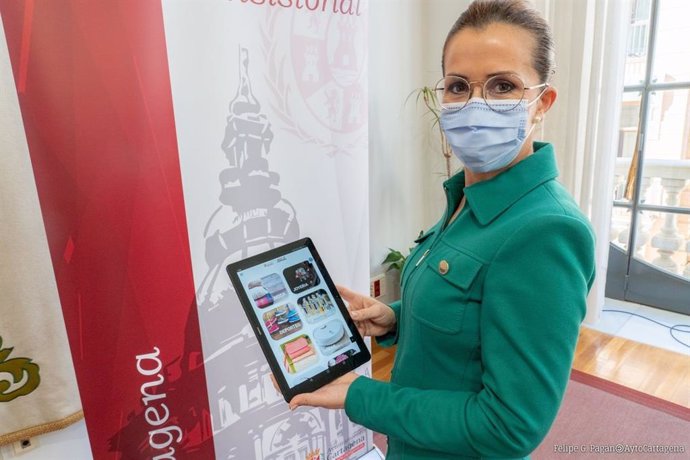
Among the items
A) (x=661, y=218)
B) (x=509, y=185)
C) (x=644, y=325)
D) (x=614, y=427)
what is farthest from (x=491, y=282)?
(x=661, y=218)

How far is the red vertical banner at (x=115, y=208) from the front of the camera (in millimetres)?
1009

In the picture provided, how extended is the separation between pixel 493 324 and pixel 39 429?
1.10 meters

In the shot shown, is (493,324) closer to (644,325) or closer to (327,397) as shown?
(327,397)

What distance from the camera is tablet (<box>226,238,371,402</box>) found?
0.95 m

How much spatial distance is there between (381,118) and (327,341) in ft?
5.73

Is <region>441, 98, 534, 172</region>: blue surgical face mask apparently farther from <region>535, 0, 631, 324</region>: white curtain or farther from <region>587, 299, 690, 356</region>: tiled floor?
<region>587, 299, 690, 356</region>: tiled floor

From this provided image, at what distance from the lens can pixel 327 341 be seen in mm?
1025

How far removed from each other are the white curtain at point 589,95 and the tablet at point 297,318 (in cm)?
190

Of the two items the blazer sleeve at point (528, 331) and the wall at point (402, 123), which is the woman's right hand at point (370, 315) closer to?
the blazer sleeve at point (528, 331)

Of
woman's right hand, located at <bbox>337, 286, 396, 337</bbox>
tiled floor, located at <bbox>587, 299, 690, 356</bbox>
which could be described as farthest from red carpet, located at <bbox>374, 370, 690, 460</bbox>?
woman's right hand, located at <bbox>337, 286, 396, 337</bbox>

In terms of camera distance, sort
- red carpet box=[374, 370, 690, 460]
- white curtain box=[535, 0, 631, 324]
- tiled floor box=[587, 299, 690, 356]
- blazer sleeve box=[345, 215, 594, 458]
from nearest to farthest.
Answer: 1. blazer sleeve box=[345, 215, 594, 458]
2. red carpet box=[374, 370, 690, 460]
3. white curtain box=[535, 0, 631, 324]
4. tiled floor box=[587, 299, 690, 356]

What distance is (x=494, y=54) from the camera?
0.77m

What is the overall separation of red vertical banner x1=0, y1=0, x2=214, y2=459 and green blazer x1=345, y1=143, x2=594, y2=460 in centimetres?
67

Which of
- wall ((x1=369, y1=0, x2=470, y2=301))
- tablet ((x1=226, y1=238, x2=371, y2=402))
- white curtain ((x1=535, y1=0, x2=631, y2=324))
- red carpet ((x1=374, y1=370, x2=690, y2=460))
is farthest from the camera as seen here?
wall ((x1=369, y1=0, x2=470, y2=301))
